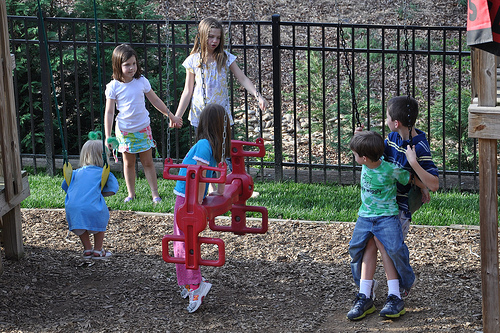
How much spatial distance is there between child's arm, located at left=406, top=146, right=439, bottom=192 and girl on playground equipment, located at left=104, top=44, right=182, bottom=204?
3.07m

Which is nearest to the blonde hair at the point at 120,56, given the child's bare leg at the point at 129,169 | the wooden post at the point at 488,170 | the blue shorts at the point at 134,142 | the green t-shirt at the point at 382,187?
the blue shorts at the point at 134,142

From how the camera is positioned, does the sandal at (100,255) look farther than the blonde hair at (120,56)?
No

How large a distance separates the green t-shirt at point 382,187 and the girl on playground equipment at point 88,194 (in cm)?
196

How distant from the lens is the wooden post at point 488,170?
336 cm

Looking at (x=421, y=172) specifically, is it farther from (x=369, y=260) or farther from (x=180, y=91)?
(x=180, y=91)

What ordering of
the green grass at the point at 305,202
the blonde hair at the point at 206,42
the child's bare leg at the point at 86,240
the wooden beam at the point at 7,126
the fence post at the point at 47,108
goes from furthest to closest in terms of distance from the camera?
1. the fence post at the point at 47,108
2. the green grass at the point at 305,202
3. the blonde hair at the point at 206,42
4. the child's bare leg at the point at 86,240
5. the wooden beam at the point at 7,126

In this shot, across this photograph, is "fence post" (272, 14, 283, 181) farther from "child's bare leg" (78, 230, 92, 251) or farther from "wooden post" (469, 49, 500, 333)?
"wooden post" (469, 49, 500, 333)

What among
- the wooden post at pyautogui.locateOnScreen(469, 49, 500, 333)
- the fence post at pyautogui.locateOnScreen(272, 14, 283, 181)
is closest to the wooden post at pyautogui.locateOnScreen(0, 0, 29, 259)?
the fence post at pyautogui.locateOnScreen(272, 14, 283, 181)

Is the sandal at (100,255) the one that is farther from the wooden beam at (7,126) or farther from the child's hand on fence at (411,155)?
the child's hand on fence at (411,155)

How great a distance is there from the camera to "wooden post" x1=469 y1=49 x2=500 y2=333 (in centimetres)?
336

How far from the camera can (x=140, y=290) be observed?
15.1 feet

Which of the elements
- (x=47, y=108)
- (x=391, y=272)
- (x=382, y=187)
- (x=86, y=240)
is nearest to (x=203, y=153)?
(x=382, y=187)

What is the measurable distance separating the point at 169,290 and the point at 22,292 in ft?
3.30

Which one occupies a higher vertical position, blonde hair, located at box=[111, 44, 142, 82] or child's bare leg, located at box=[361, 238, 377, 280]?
blonde hair, located at box=[111, 44, 142, 82]
